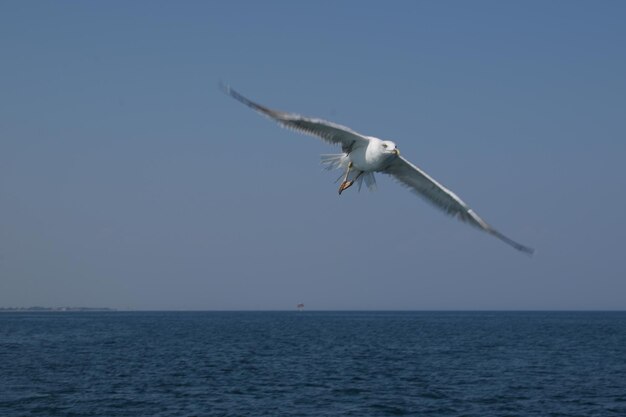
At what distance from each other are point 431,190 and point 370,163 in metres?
2.48

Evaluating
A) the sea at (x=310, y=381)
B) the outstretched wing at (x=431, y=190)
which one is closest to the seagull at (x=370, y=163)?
the outstretched wing at (x=431, y=190)

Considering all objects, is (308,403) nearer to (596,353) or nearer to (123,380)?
(123,380)

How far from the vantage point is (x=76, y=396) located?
4662cm

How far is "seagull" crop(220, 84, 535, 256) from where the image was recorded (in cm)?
1622

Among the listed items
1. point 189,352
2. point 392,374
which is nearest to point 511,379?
point 392,374

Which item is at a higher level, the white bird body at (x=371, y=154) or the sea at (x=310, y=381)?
the white bird body at (x=371, y=154)

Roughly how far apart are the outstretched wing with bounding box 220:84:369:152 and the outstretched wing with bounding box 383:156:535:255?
1447mm

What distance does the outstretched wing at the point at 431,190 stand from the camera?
1845 cm

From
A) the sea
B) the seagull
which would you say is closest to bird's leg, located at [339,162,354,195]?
the seagull

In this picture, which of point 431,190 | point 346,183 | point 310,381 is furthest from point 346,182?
point 310,381

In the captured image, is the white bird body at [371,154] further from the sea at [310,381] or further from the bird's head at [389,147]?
the sea at [310,381]

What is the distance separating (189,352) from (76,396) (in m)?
35.2

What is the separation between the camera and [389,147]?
16.9m

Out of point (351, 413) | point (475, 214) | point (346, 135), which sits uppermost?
point (346, 135)
